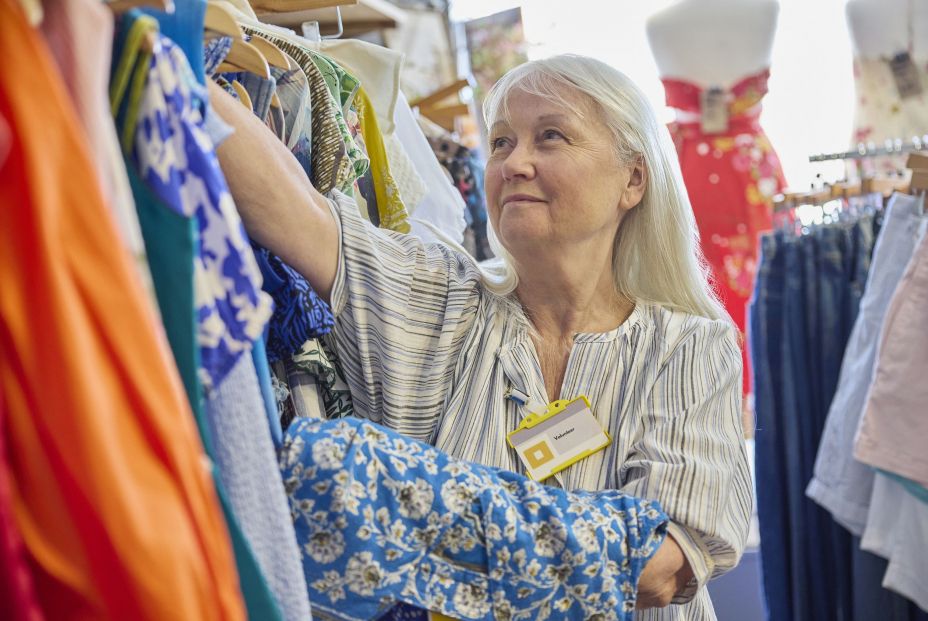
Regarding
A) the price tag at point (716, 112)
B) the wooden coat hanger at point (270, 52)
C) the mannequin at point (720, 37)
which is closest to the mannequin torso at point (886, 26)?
the mannequin at point (720, 37)

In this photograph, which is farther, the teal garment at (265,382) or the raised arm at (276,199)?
the raised arm at (276,199)

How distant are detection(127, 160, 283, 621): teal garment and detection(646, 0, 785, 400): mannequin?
2.45 metres

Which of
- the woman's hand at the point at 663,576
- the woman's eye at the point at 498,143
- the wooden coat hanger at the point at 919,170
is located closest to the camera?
the woman's hand at the point at 663,576

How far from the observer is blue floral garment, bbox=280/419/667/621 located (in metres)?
1.08

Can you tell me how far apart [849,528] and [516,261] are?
35.6 inches

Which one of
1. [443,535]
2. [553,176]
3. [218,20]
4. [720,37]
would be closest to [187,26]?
[218,20]

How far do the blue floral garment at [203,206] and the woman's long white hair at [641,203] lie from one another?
2.97 ft

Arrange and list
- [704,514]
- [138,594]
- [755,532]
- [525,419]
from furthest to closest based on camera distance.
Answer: [755,532], [525,419], [704,514], [138,594]

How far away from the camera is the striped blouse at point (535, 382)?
1.44m

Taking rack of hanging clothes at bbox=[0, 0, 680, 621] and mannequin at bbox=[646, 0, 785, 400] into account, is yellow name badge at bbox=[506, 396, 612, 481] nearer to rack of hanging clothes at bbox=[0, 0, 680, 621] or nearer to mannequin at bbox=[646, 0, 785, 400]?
rack of hanging clothes at bbox=[0, 0, 680, 621]

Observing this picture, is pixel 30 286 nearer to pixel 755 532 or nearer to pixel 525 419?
pixel 525 419

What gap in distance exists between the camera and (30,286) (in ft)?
2.01

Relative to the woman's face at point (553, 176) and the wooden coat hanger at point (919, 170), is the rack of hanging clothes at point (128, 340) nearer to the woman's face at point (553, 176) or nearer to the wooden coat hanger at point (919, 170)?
the woman's face at point (553, 176)

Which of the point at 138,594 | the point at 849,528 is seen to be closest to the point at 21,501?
the point at 138,594
